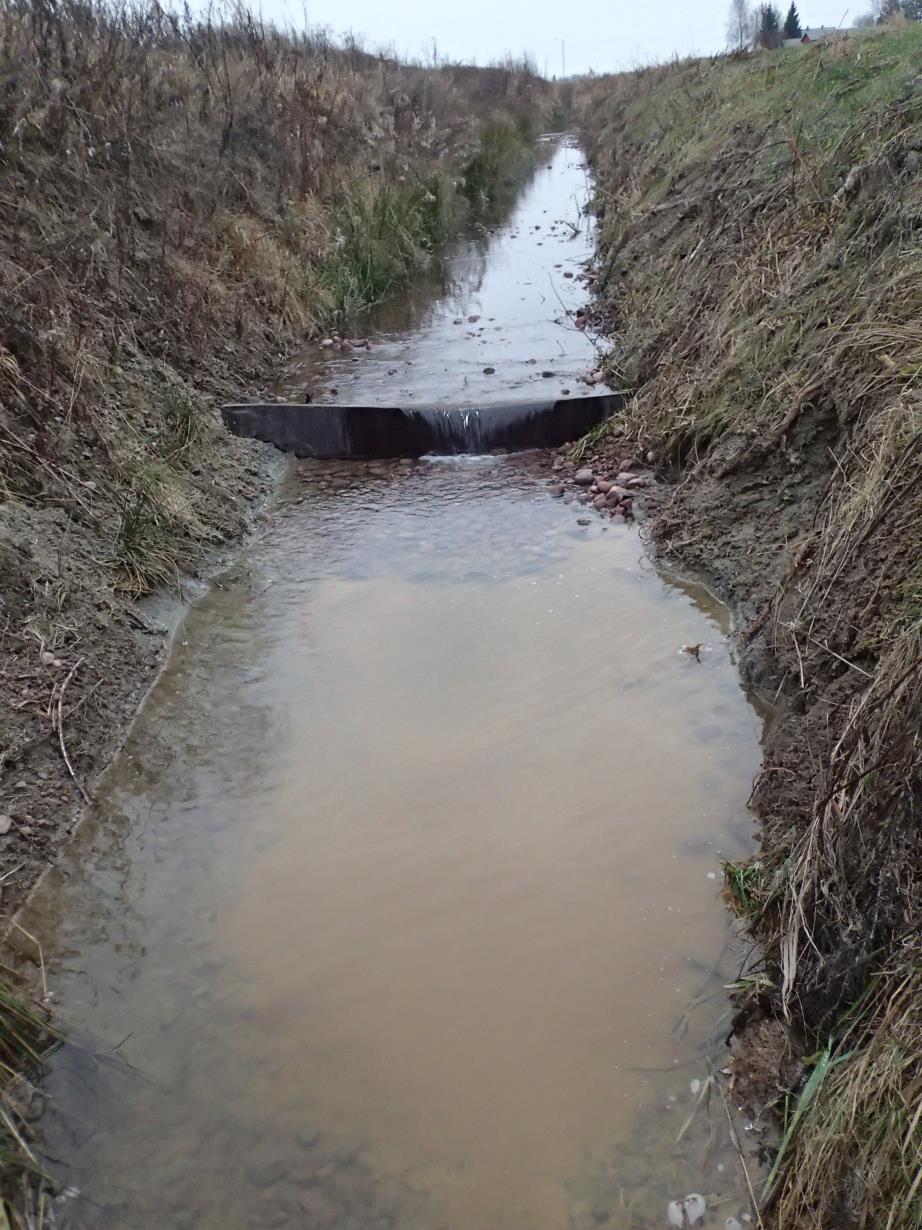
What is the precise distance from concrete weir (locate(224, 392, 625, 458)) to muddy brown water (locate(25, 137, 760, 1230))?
2.00m

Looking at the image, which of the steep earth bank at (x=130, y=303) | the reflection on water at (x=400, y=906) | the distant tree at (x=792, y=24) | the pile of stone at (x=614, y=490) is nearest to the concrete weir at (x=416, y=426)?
the steep earth bank at (x=130, y=303)

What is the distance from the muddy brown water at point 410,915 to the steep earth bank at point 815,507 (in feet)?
0.89

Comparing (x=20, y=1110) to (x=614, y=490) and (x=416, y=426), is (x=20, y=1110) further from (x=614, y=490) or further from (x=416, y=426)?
(x=416, y=426)

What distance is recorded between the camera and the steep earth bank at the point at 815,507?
2.18 m

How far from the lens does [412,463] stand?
687 centimetres

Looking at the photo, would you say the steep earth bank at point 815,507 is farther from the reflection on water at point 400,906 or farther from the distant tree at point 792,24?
the distant tree at point 792,24

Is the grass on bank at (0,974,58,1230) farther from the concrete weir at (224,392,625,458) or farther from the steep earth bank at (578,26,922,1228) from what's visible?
the concrete weir at (224,392,625,458)

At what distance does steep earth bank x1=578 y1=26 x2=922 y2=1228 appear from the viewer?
7.14ft

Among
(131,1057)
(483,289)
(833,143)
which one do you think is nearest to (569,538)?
(833,143)

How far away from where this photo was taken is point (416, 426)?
689cm

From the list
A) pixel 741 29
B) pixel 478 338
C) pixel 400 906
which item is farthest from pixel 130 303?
pixel 741 29

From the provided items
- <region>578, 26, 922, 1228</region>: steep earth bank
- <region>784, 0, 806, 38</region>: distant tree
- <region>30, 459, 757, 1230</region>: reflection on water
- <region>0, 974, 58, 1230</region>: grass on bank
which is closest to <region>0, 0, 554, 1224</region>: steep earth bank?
<region>0, 974, 58, 1230</region>: grass on bank

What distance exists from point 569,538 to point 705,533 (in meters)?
0.82

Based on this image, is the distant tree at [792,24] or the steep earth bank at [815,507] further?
the distant tree at [792,24]
